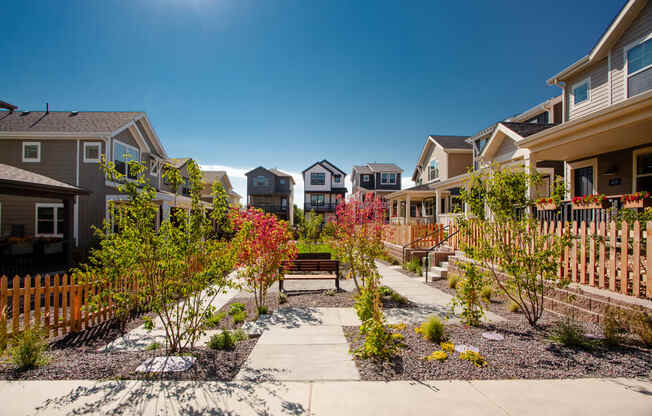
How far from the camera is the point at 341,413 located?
2646mm

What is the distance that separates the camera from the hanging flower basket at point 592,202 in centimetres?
604

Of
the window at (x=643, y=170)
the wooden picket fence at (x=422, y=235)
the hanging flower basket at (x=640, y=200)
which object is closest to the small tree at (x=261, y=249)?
the wooden picket fence at (x=422, y=235)

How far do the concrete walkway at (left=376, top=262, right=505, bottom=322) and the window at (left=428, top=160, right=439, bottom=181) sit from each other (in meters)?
17.2

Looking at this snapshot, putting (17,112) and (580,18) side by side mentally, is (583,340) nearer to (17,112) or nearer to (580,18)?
(580,18)

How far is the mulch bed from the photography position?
336cm

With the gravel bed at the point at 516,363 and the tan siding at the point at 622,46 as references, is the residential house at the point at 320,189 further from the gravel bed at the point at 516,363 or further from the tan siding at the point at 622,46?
the gravel bed at the point at 516,363

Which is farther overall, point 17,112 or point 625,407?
point 17,112

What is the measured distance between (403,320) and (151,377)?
410 centimetres

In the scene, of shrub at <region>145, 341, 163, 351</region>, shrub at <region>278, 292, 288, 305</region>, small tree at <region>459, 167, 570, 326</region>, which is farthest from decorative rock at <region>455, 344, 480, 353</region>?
shrub at <region>145, 341, 163, 351</region>

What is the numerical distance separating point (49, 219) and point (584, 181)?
25.1 meters

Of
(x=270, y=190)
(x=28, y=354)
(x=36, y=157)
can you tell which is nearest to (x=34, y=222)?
(x=36, y=157)

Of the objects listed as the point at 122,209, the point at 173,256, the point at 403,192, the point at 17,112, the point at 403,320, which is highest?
the point at 17,112

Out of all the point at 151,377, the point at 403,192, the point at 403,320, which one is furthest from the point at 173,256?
the point at 403,192

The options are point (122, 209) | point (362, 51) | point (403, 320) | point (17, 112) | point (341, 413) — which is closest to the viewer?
point (341, 413)
